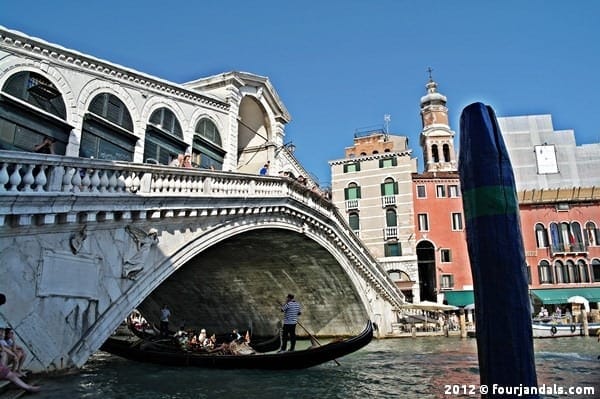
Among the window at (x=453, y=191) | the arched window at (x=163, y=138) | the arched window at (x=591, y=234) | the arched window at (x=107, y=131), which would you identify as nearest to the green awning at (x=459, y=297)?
the window at (x=453, y=191)

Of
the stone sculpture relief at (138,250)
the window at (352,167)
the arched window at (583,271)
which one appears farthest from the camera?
the window at (352,167)

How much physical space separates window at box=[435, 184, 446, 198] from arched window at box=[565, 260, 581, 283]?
6279mm

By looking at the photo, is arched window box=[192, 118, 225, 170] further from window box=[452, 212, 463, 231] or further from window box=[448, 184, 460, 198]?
window box=[448, 184, 460, 198]

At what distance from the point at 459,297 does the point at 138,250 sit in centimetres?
1790

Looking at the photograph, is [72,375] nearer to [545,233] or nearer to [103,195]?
[103,195]

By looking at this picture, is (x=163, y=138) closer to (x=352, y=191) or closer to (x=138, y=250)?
(x=138, y=250)

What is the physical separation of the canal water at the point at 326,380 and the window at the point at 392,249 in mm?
11747

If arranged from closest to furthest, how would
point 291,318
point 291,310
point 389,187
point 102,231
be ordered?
point 102,231
point 291,310
point 291,318
point 389,187

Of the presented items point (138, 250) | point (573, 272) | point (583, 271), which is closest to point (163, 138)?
point (138, 250)

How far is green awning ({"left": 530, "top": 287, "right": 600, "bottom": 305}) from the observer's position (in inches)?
776

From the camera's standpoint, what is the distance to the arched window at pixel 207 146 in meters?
10.7

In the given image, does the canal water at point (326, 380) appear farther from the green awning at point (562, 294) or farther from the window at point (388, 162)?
the window at point (388, 162)

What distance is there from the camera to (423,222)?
22.2m

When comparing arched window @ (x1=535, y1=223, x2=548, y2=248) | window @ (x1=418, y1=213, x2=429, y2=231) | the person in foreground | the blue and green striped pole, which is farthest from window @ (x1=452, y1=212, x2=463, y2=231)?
the person in foreground
